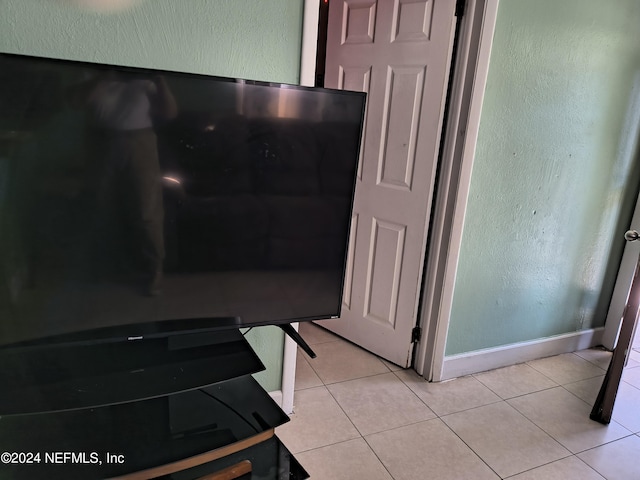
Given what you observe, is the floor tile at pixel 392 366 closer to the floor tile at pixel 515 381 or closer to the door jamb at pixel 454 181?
the door jamb at pixel 454 181

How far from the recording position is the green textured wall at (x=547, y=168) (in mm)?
2078

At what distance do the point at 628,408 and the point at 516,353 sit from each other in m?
0.55

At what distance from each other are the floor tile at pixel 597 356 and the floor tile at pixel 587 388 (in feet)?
0.66

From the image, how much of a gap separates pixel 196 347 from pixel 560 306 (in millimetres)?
2213

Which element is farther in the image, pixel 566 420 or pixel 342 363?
pixel 342 363

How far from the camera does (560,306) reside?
2605 mm

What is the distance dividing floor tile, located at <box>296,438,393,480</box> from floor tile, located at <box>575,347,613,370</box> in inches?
64.8

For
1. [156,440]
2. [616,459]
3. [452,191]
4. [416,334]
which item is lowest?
[616,459]

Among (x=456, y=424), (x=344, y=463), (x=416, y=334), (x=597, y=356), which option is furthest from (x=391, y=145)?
(x=597, y=356)

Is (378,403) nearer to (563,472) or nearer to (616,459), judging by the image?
(563,472)

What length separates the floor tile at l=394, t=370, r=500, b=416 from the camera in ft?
6.96

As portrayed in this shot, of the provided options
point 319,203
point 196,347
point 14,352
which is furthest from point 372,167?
point 14,352

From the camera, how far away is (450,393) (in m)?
2.22

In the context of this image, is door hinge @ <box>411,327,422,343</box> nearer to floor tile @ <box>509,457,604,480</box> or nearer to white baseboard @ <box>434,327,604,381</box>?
white baseboard @ <box>434,327,604,381</box>
